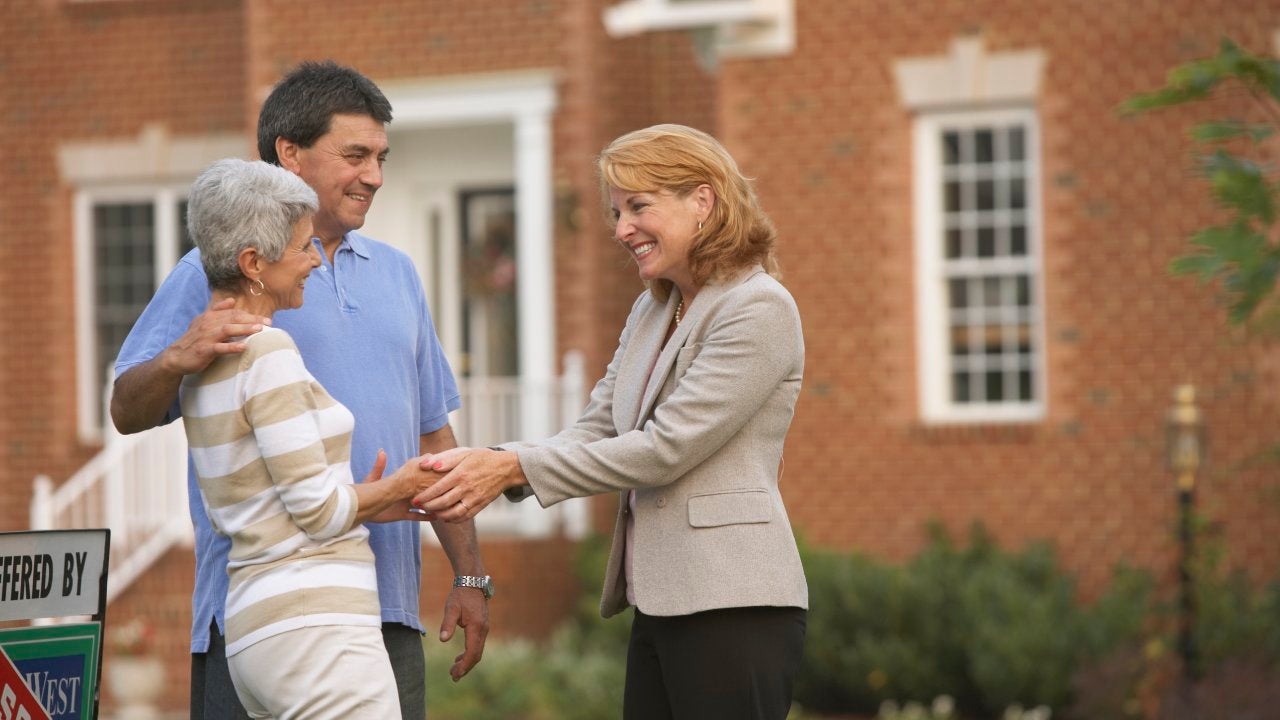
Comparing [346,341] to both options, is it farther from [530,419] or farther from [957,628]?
[530,419]

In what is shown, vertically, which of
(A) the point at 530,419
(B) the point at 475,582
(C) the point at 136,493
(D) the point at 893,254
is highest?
(D) the point at 893,254

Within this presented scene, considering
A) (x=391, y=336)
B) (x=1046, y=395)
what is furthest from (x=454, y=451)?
(x=1046, y=395)

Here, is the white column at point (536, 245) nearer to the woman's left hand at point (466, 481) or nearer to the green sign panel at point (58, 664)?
the woman's left hand at point (466, 481)

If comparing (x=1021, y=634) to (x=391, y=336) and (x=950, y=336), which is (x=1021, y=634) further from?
(x=391, y=336)

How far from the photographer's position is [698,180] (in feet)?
14.1

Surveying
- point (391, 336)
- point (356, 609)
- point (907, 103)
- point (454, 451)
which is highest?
point (907, 103)

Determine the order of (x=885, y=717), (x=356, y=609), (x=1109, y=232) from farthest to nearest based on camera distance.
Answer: (x=1109, y=232) < (x=885, y=717) < (x=356, y=609)

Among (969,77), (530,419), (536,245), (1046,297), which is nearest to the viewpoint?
(1046,297)

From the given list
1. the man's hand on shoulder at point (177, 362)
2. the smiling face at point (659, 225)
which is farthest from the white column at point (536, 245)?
the man's hand on shoulder at point (177, 362)

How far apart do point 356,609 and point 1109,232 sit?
8271 mm

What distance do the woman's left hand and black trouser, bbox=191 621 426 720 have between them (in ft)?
1.15

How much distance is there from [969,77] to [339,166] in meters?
7.81

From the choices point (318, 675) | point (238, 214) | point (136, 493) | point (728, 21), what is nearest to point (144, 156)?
point (136, 493)

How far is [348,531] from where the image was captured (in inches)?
151
